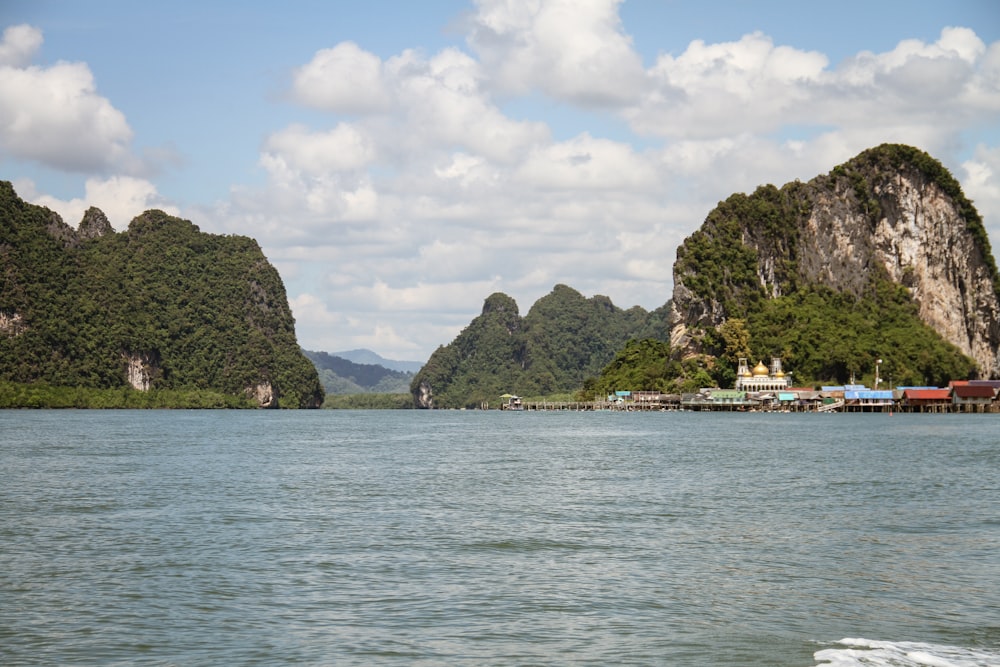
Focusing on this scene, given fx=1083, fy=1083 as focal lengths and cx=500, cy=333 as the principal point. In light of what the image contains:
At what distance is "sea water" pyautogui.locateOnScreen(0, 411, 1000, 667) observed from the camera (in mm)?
17359

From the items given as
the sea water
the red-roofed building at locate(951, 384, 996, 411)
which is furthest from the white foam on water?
the red-roofed building at locate(951, 384, 996, 411)

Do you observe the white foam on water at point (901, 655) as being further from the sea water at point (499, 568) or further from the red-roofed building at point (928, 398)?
the red-roofed building at point (928, 398)

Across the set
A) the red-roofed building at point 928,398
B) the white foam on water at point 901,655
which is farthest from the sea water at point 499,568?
the red-roofed building at point 928,398

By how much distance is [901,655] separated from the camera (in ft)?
55.2

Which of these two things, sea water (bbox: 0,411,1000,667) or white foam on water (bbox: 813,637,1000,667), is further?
sea water (bbox: 0,411,1000,667)

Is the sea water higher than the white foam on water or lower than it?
higher

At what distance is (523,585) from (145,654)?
26.4ft

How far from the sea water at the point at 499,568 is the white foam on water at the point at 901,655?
6cm

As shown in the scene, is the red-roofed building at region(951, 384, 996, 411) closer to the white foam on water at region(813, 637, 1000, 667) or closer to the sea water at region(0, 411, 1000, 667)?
the sea water at region(0, 411, 1000, 667)

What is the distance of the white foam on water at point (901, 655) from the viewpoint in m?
16.3

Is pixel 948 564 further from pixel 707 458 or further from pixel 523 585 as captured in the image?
pixel 707 458

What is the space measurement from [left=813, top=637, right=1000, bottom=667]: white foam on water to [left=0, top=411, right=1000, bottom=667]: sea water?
63 mm

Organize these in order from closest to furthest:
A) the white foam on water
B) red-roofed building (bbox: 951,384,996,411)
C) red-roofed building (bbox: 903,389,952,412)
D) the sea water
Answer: the white foam on water
the sea water
red-roofed building (bbox: 951,384,996,411)
red-roofed building (bbox: 903,389,952,412)

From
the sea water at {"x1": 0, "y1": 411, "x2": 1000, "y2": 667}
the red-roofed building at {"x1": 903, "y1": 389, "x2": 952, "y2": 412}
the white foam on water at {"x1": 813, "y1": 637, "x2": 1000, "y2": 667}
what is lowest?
the white foam on water at {"x1": 813, "y1": 637, "x2": 1000, "y2": 667}
